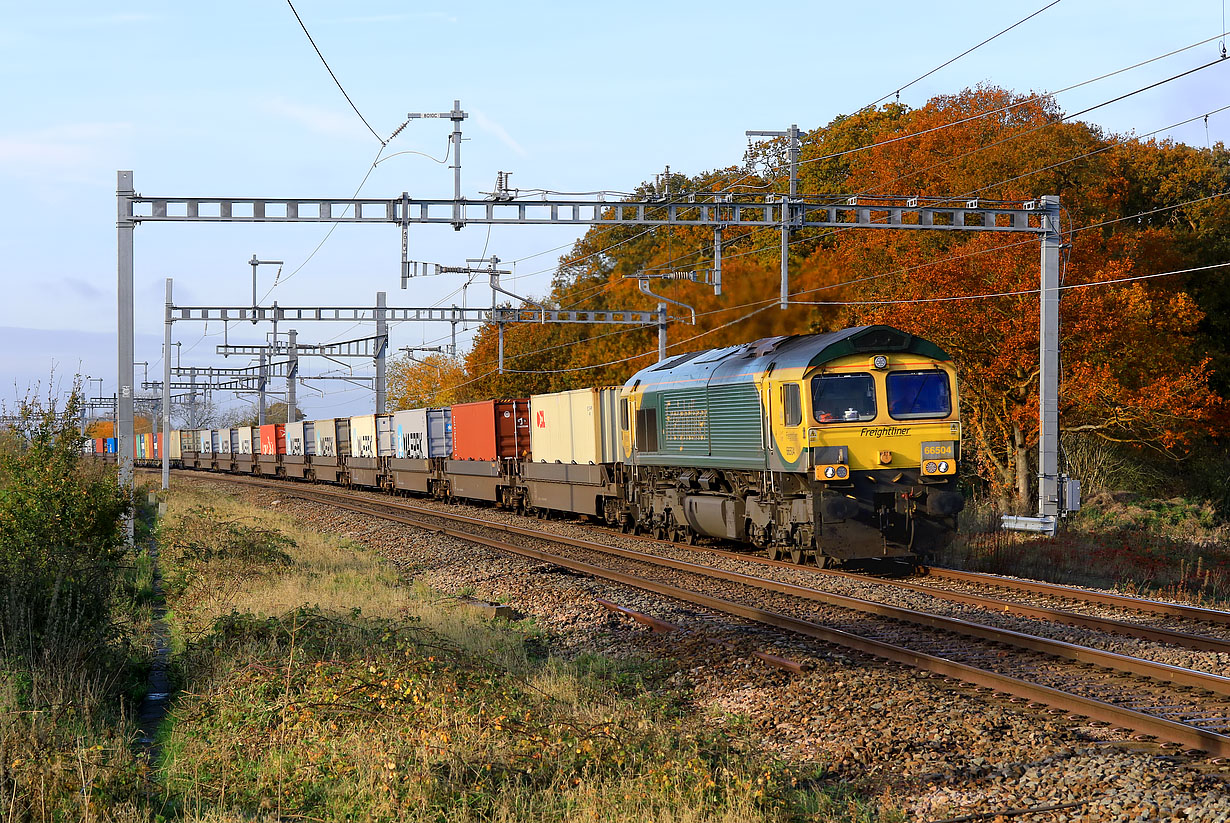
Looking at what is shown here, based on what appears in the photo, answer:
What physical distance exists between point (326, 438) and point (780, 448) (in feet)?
131

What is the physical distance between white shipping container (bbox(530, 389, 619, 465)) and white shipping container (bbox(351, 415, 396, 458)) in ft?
48.4

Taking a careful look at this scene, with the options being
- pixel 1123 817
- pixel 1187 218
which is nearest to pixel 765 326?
pixel 1187 218

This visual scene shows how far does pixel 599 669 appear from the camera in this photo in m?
10.9

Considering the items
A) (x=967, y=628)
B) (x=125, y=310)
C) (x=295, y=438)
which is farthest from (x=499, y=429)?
(x=295, y=438)

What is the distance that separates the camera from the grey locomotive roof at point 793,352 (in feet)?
56.4

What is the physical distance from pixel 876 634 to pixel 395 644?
5341 millimetres

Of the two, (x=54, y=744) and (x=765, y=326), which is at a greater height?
(x=765, y=326)

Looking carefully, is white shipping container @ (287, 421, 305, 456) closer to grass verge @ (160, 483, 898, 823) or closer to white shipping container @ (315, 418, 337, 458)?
white shipping container @ (315, 418, 337, 458)

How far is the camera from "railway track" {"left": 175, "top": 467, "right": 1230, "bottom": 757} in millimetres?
8555

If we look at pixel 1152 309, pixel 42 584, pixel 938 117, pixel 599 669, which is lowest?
pixel 599 669

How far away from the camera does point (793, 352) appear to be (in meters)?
17.9

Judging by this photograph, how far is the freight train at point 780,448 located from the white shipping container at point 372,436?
16.3 m

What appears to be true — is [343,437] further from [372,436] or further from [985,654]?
[985,654]

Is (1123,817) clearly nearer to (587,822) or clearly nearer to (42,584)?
(587,822)
